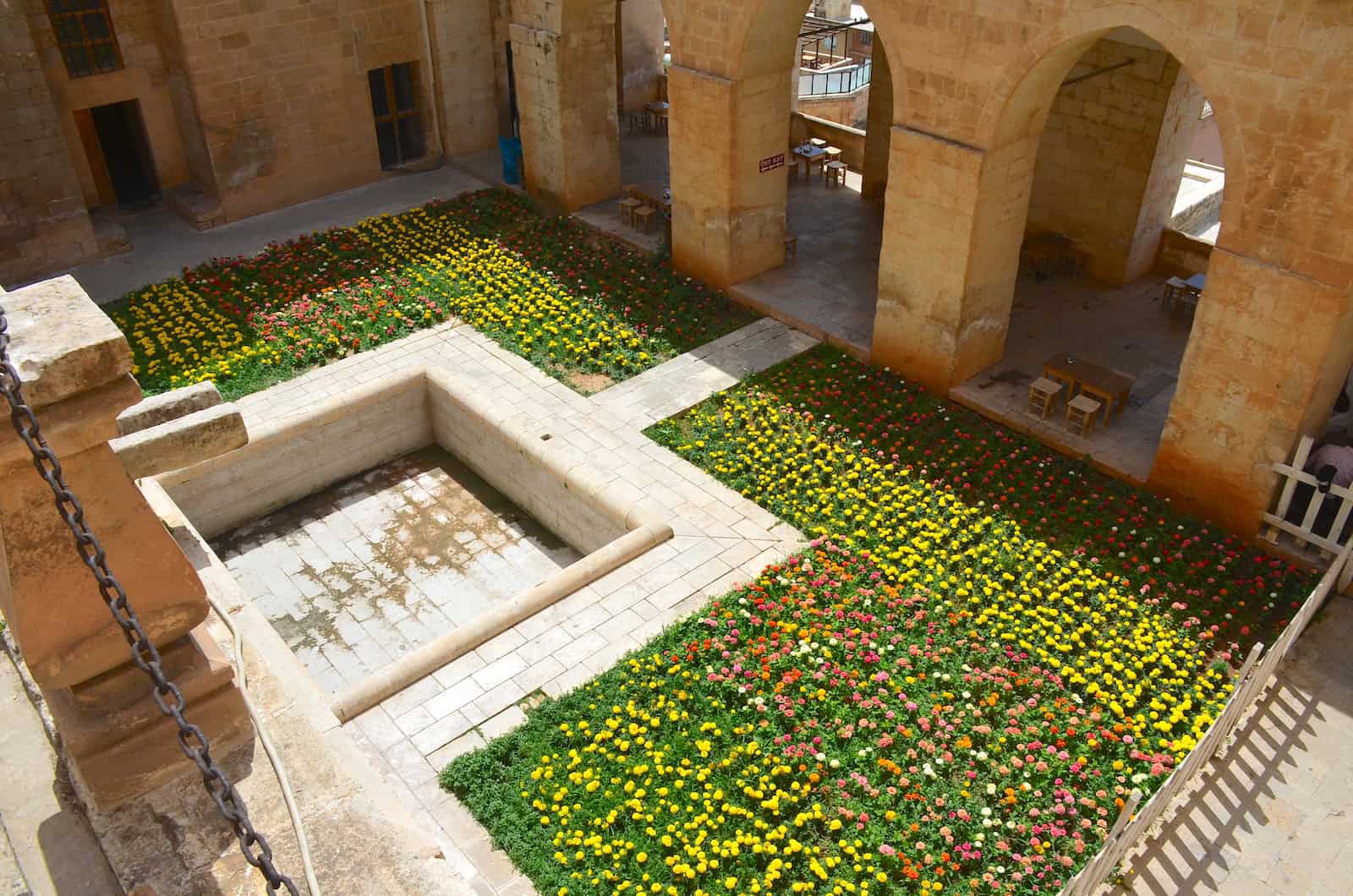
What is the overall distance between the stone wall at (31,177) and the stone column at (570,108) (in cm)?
676

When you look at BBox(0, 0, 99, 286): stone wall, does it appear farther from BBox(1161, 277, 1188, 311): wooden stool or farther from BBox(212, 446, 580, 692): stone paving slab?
BBox(1161, 277, 1188, 311): wooden stool

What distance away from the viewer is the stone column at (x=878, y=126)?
1645 centimetres

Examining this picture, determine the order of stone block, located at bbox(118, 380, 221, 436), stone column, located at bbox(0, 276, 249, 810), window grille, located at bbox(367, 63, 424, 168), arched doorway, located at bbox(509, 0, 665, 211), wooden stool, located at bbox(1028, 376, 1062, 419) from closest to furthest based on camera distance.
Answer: stone column, located at bbox(0, 276, 249, 810), stone block, located at bbox(118, 380, 221, 436), wooden stool, located at bbox(1028, 376, 1062, 419), arched doorway, located at bbox(509, 0, 665, 211), window grille, located at bbox(367, 63, 424, 168)

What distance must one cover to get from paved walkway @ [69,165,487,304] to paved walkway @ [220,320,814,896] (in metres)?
4.29

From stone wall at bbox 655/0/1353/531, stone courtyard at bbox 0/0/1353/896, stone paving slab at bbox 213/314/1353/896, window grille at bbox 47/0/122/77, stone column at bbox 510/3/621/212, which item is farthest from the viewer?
stone column at bbox 510/3/621/212

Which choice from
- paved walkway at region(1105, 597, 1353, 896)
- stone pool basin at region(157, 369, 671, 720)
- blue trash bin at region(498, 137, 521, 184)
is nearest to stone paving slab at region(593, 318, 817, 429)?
stone pool basin at region(157, 369, 671, 720)

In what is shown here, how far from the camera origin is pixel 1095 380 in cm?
1173

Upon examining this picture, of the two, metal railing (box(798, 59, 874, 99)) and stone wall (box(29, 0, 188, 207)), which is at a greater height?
stone wall (box(29, 0, 188, 207))

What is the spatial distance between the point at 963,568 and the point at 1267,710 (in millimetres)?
2720

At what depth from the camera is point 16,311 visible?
152 inches

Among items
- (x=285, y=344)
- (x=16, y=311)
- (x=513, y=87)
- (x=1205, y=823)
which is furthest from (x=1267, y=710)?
(x=513, y=87)

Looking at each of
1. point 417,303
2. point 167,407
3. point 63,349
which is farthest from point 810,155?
→ point 63,349

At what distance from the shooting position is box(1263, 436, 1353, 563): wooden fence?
31.6 feet

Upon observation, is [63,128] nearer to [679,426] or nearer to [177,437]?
[679,426]
